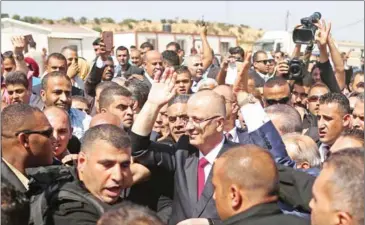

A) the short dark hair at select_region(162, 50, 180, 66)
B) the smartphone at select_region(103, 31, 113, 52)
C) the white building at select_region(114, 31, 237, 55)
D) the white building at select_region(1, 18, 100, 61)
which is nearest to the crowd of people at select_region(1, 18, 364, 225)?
the smartphone at select_region(103, 31, 113, 52)

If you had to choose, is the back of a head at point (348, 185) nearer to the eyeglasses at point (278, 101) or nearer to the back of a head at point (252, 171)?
the back of a head at point (252, 171)

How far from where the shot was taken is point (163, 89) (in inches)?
168

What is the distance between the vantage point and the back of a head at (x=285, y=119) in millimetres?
5566

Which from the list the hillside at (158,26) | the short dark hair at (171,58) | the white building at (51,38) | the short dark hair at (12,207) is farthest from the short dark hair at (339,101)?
the hillside at (158,26)

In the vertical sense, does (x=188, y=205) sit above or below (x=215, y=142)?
below

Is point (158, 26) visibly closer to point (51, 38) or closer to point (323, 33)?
point (51, 38)

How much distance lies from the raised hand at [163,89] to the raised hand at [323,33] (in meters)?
3.42

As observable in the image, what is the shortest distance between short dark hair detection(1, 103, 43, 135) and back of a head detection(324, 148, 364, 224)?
1.80 meters

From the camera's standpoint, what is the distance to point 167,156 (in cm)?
431

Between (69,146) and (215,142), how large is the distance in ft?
4.15

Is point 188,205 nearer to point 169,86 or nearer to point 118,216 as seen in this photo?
point 169,86

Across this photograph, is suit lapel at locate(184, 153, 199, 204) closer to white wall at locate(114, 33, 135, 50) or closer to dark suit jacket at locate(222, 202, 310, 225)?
dark suit jacket at locate(222, 202, 310, 225)

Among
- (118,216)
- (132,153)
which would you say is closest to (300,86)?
(132,153)

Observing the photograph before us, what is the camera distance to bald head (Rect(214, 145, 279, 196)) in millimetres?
3162
